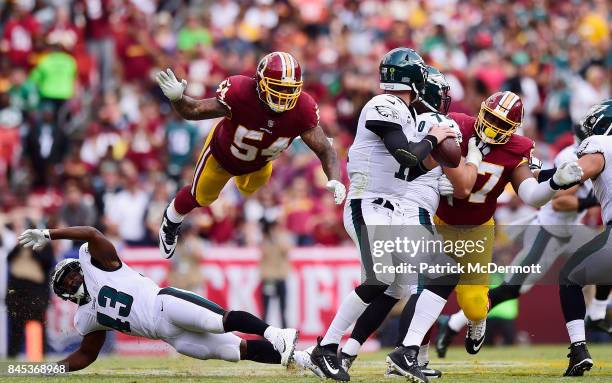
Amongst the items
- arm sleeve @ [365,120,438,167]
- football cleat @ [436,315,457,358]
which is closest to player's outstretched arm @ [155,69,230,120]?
arm sleeve @ [365,120,438,167]

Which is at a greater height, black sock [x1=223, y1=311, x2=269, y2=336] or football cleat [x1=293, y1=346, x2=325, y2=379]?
black sock [x1=223, y1=311, x2=269, y2=336]

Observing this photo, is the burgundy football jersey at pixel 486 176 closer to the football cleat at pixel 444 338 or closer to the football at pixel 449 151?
the football at pixel 449 151

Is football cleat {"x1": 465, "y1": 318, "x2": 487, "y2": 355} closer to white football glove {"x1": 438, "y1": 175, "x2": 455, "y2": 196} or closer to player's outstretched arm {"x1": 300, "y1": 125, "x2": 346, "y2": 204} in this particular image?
white football glove {"x1": 438, "y1": 175, "x2": 455, "y2": 196}

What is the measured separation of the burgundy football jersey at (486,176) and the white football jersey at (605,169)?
20.7 inches

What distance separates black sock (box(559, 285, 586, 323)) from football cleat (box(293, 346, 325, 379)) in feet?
6.28

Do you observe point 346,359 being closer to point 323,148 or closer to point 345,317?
point 345,317

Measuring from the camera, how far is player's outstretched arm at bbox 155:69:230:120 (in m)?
9.59

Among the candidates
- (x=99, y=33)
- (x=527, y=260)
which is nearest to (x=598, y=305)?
(x=527, y=260)

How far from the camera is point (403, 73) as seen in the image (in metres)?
9.02

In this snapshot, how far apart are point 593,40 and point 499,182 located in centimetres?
1141

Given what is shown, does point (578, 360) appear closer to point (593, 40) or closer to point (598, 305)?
point (598, 305)

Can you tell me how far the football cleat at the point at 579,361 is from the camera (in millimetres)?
9172

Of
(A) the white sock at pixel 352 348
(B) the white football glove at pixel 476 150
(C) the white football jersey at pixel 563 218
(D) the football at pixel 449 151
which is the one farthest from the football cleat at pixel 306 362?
(C) the white football jersey at pixel 563 218

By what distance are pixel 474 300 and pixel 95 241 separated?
111 inches
